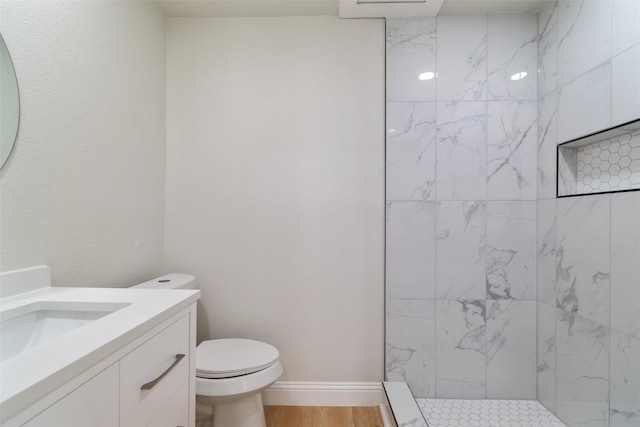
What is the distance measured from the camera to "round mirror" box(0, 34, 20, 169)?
94cm

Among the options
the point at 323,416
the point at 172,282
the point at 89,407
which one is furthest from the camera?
the point at 323,416

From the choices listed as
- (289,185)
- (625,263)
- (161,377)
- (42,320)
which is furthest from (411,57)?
(42,320)

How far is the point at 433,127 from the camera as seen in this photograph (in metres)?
1.80

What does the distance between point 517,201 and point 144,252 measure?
2.10m

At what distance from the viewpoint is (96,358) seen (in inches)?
22.3

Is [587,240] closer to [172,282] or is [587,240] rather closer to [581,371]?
[581,371]

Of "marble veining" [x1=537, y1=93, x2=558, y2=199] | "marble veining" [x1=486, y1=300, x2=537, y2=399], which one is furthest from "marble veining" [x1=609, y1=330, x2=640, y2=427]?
"marble veining" [x1=537, y1=93, x2=558, y2=199]

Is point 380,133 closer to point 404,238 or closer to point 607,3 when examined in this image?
point 404,238

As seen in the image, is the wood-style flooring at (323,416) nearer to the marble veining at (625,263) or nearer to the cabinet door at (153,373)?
the cabinet door at (153,373)

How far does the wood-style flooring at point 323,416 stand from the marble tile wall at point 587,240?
0.96 metres

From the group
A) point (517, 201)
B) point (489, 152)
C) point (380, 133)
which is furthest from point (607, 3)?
point (380, 133)

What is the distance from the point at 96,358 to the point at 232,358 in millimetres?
956

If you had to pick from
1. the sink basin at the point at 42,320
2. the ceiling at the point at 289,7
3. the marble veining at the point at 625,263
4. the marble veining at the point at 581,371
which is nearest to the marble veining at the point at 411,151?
the ceiling at the point at 289,7

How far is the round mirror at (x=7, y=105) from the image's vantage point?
0.94 meters
